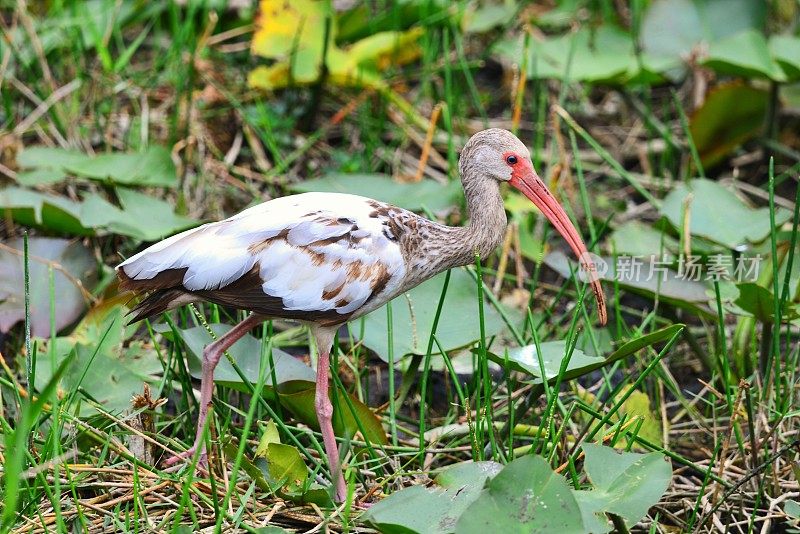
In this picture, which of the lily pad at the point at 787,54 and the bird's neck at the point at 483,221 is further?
the lily pad at the point at 787,54

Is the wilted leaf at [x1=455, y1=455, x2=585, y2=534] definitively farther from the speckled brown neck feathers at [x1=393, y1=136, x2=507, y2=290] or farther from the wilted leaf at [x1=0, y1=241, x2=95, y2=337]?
the wilted leaf at [x1=0, y1=241, x2=95, y2=337]

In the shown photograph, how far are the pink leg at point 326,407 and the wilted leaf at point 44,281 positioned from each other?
1119mm

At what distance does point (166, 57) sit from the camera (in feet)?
17.9

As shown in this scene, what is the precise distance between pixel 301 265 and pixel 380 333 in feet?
1.91

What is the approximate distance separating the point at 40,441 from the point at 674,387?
83.2 inches

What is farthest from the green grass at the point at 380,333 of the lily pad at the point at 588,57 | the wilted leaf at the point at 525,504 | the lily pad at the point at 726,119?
the wilted leaf at the point at 525,504

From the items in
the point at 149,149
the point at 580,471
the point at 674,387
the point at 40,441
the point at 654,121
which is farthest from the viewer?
the point at 654,121

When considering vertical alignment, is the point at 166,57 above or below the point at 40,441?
above

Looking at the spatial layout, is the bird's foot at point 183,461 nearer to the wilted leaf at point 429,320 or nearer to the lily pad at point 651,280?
the wilted leaf at point 429,320

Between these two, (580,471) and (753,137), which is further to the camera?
(753,137)

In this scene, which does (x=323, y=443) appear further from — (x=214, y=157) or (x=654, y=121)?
(x=654, y=121)

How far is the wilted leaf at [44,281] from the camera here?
12.7ft

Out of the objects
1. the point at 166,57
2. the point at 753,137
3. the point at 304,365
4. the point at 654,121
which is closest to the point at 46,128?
the point at 166,57

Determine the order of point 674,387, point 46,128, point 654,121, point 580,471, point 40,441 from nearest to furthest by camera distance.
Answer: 1. point 40,441
2. point 580,471
3. point 674,387
4. point 46,128
5. point 654,121
